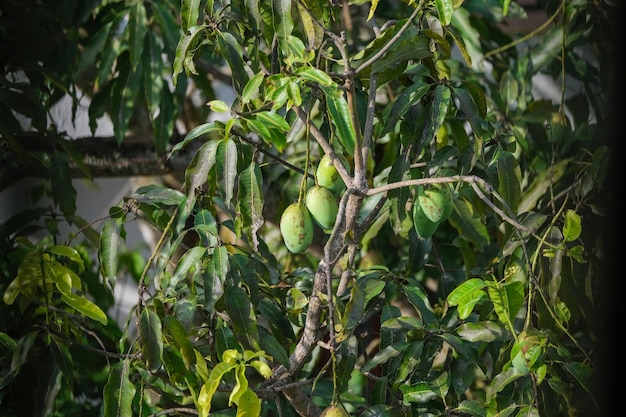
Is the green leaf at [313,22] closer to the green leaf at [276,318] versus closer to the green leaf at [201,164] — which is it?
the green leaf at [201,164]

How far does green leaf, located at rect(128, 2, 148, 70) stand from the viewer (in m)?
1.46

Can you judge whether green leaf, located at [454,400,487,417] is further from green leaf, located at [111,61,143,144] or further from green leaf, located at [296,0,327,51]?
green leaf, located at [111,61,143,144]

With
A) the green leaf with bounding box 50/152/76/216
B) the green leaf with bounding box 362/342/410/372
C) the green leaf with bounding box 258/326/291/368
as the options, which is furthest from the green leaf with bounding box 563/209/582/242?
the green leaf with bounding box 50/152/76/216

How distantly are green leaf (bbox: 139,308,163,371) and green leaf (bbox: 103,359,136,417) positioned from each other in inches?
2.4

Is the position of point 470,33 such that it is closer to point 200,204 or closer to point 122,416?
point 200,204

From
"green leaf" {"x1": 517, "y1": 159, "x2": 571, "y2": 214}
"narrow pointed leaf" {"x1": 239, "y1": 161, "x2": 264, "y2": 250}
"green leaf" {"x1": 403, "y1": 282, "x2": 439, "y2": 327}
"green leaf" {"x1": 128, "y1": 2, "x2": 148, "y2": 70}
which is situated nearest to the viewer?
"narrow pointed leaf" {"x1": 239, "y1": 161, "x2": 264, "y2": 250}

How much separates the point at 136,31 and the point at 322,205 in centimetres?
76

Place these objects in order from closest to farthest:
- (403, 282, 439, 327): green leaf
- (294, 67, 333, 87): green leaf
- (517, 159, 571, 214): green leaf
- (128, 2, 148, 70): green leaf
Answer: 1. (294, 67, 333, 87): green leaf
2. (403, 282, 439, 327): green leaf
3. (517, 159, 571, 214): green leaf
4. (128, 2, 148, 70): green leaf

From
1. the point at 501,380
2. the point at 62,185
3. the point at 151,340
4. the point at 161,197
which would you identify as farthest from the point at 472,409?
the point at 62,185

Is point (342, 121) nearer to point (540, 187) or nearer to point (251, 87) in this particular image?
point (251, 87)

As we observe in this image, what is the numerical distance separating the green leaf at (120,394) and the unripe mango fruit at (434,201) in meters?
0.38

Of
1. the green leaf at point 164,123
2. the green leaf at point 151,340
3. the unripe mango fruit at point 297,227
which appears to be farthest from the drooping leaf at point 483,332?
the green leaf at point 164,123

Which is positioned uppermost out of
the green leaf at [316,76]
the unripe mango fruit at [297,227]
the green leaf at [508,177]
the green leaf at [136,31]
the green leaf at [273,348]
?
the green leaf at [136,31]

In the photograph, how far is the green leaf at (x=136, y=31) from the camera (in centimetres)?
146
